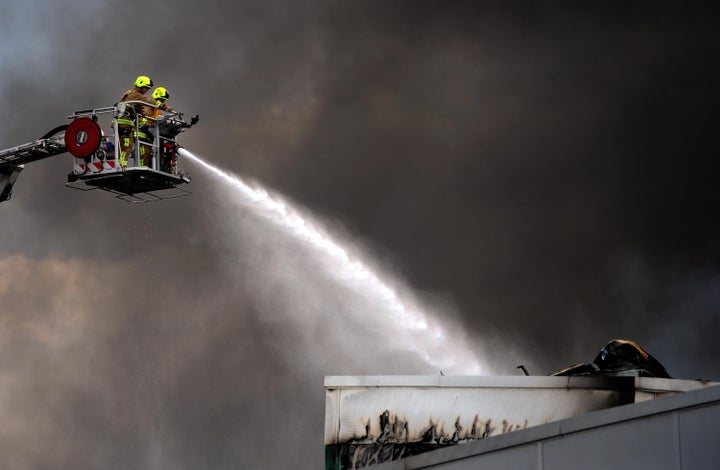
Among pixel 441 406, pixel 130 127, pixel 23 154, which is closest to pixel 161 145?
pixel 130 127

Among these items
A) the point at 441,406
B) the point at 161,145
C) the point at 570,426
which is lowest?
the point at 570,426

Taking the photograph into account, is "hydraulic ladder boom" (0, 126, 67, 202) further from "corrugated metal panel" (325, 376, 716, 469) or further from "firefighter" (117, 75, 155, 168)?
"corrugated metal panel" (325, 376, 716, 469)

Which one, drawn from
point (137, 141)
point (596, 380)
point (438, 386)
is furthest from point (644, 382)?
point (137, 141)

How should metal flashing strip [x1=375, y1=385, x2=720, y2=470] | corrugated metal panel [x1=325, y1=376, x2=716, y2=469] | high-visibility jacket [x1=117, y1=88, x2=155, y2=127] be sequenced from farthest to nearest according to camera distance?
high-visibility jacket [x1=117, y1=88, x2=155, y2=127] < corrugated metal panel [x1=325, y1=376, x2=716, y2=469] < metal flashing strip [x1=375, y1=385, x2=720, y2=470]

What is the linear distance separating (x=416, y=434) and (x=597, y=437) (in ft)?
30.7

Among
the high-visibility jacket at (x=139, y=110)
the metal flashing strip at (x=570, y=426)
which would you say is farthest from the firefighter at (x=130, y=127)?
the metal flashing strip at (x=570, y=426)

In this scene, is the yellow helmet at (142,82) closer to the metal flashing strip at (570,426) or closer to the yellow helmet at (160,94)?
the yellow helmet at (160,94)


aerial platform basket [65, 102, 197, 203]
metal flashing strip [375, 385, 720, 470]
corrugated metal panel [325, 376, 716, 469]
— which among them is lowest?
metal flashing strip [375, 385, 720, 470]

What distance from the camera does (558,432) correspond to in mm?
12773

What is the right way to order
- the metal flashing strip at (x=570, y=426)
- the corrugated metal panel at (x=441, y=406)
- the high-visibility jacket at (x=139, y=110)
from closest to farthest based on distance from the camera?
1. the metal flashing strip at (x=570, y=426)
2. the corrugated metal panel at (x=441, y=406)
3. the high-visibility jacket at (x=139, y=110)

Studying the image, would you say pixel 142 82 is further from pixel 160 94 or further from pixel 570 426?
pixel 570 426

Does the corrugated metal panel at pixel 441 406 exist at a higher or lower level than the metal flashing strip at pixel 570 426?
higher

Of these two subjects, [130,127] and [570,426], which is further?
[130,127]

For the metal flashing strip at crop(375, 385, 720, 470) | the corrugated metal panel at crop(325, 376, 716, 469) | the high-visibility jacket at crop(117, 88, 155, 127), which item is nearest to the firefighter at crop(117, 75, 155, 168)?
the high-visibility jacket at crop(117, 88, 155, 127)
